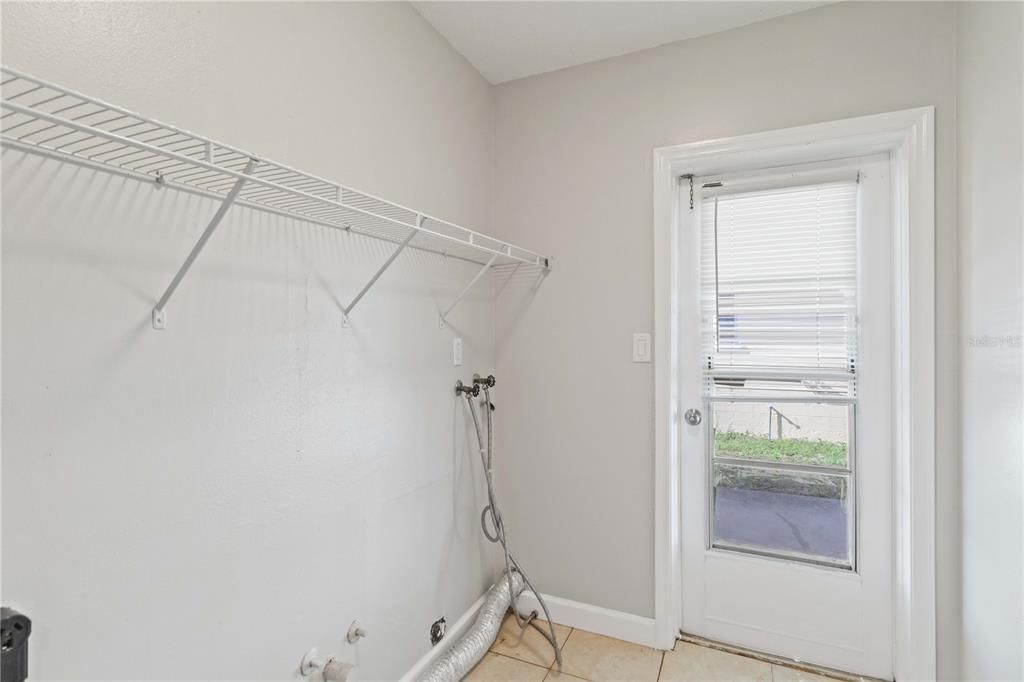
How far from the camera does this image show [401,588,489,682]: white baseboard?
180 cm

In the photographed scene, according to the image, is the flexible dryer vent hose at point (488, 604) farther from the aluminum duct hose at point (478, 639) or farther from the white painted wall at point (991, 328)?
the white painted wall at point (991, 328)

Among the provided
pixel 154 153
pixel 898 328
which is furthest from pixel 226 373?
pixel 898 328

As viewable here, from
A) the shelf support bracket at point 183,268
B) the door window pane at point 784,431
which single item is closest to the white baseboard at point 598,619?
the door window pane at point 784,431

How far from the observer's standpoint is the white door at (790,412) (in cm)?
191

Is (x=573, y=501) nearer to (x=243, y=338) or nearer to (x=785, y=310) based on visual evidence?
(x=785, y=310)

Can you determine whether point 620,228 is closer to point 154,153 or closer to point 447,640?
point 154,153

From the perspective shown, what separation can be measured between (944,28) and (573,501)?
223 cm

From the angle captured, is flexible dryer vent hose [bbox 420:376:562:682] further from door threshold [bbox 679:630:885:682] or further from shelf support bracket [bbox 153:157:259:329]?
shelf support bracket [bbox 153:157:259:329]

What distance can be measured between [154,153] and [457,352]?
4.58ft

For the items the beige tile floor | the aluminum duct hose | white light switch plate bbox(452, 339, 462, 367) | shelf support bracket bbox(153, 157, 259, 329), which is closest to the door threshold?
the beige tile floor

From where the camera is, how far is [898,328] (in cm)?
182

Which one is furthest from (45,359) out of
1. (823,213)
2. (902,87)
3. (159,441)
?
(902,87)

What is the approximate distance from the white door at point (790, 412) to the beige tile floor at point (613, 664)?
0.41ft

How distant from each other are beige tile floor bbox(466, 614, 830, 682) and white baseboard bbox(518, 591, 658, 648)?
3cm
